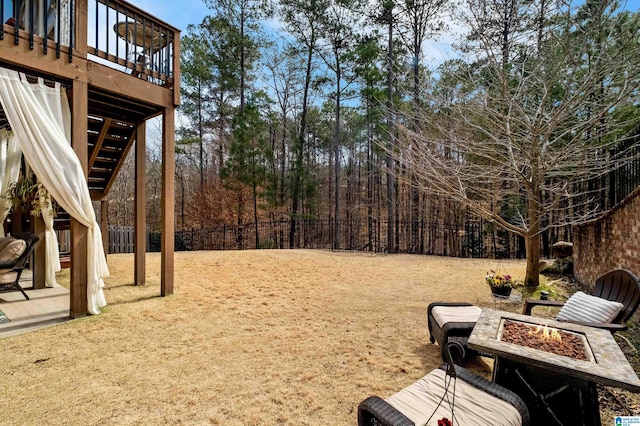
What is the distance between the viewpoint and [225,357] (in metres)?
2.74

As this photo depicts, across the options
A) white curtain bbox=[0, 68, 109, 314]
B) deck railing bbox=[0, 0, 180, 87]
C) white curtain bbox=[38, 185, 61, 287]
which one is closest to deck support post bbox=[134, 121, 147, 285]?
white curtain bbox=[38, 185, 61, 287]

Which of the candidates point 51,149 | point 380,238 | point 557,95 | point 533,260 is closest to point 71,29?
point 51,149

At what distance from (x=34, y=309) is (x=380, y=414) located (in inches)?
169

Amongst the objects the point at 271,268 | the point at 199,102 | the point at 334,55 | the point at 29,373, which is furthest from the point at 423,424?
the point at 199,102

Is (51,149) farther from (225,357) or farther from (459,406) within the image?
(459,406)

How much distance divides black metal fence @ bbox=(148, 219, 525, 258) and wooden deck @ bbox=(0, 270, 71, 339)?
25.3 ft

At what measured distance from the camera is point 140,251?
16.3 feet

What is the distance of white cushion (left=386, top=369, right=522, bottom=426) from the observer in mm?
1450

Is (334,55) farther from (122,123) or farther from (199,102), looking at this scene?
(122,123)

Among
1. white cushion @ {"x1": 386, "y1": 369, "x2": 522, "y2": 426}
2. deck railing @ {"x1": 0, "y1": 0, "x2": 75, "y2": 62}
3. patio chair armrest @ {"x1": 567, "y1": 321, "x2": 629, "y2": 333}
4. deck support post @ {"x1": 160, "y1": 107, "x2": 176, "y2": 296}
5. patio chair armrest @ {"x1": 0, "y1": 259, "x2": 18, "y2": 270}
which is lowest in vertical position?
white cushion @ {"x1": 386, "y1": 369, "x2": 522, "y2": 426}

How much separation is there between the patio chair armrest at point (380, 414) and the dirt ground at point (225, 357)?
1.48ft

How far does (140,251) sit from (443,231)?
891 centimetres

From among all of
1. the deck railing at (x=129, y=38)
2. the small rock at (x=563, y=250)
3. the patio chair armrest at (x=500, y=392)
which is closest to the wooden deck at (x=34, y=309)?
the deck railing at (x=129, y=38)

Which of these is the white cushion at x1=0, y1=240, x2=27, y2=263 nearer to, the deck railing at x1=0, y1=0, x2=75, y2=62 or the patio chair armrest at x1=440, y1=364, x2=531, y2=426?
the deck railing at x1=0, y1=0, x2=75, y2=62
